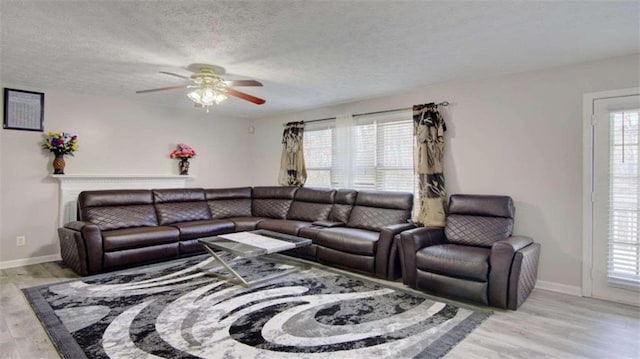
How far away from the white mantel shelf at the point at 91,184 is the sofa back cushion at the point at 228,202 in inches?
28.6

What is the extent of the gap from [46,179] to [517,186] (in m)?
5.74

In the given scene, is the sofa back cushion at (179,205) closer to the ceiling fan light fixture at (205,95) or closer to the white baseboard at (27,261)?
the white baseboard at (27,261)

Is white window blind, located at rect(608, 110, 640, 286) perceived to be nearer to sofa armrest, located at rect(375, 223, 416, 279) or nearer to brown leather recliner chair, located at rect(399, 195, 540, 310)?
brown leather recliner chair, located at rect(399, 195, 540, 310)

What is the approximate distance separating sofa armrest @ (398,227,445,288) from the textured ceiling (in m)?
1.71

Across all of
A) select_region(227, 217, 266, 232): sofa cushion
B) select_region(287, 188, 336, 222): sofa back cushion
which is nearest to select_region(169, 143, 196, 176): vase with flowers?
select_region(227, 217, 266, 232): sofa cushion

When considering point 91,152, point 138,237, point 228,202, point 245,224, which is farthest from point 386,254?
point 91,152

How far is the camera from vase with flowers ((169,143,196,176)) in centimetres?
561

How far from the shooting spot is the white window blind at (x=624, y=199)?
3031 mm

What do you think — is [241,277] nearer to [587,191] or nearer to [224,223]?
[224,223]

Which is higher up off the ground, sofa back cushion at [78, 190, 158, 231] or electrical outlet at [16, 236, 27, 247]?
sofa back cushion at [78, 190, 158, 231]

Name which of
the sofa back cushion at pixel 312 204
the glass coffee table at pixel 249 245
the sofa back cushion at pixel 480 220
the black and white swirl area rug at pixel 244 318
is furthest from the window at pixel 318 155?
the sofa back cushion at pixel 480 220

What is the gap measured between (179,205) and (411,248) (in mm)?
3484

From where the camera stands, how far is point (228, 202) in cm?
571

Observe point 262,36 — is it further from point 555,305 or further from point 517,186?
point 555,305
